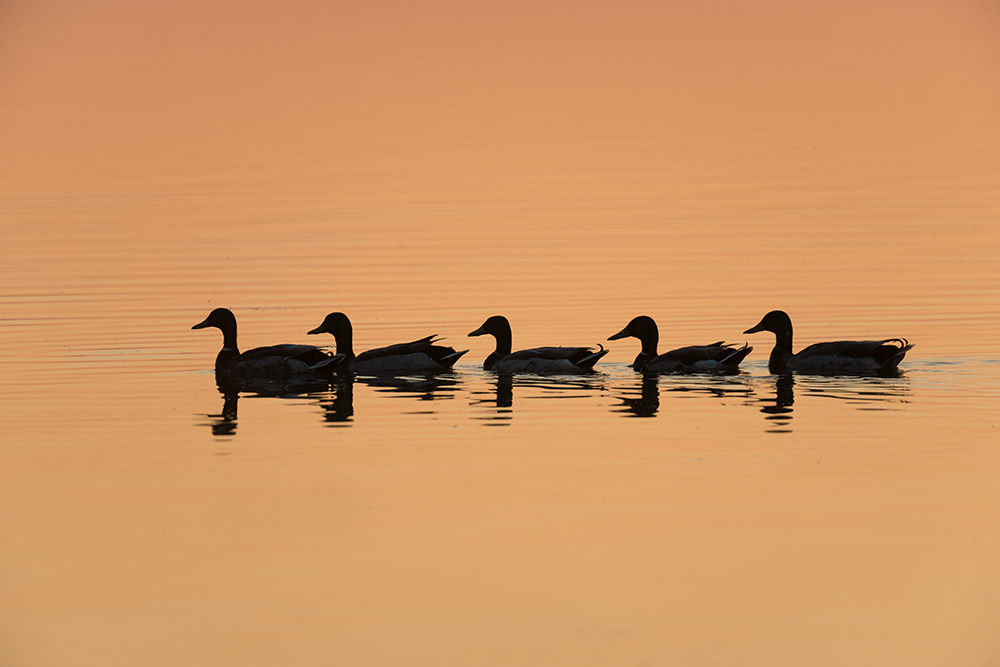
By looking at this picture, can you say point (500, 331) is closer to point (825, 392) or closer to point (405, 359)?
point (405, 359)

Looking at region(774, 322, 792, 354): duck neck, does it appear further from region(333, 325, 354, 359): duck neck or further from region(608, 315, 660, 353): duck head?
region(333, 325, 354, 359): duck neck

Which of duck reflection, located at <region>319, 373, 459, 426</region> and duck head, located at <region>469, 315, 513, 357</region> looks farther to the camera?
duck head, located at <region>469, 315, 513, 357</region>

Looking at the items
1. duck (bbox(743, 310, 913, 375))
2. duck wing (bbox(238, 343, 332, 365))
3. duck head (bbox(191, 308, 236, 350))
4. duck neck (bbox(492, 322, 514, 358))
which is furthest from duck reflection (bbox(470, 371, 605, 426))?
duck head (bbox(191, 308, 236, 350))

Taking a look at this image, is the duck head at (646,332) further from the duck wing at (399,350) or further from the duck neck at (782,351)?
the duck wing at (399,350)

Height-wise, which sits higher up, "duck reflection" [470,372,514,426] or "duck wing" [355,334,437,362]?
"duck wing" [355,334,437,362]

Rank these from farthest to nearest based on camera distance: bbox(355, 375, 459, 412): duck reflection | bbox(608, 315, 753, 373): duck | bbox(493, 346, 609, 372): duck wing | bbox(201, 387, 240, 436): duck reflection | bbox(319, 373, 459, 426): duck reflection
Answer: bbox(493, 346, 609, 372): duck wing, bbox(608, 315, 753, 373): duck, bbox(355, 375, 459, 412): duck reflection, bbox(319, 373, 459, 426): duck reflection, bbox(201, 387, 240, 436): duck reflection

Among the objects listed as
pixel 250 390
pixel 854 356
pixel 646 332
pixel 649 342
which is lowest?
pixel 250 390

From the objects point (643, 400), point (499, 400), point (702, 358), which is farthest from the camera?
point (702, 358)

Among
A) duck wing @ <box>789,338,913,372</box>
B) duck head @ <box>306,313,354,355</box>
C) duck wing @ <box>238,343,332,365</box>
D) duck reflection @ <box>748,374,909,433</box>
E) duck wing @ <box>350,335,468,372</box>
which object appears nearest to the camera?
duck reflection @ <box>748,374,909,433</box>

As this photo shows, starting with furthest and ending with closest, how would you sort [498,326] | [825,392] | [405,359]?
[498,326] → [405,359] → [825,392]

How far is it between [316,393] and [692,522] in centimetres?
856

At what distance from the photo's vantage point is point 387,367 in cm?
2058

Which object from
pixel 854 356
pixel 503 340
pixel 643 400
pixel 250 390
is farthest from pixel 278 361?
pixel 854 356

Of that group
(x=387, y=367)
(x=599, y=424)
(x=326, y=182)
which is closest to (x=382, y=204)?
(x=326, y=182)
